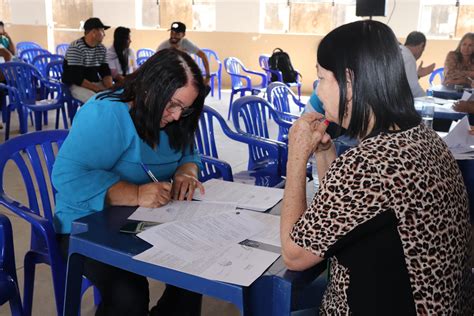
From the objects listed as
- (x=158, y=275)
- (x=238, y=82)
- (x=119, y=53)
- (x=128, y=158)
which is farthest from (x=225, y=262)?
(x=238, y=82)

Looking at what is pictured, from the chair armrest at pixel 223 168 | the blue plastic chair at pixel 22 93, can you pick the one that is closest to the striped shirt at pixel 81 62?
the blue plastic chair at pixel 22 93

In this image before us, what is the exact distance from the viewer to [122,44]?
6.30 meters

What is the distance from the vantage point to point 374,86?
3.61 ft

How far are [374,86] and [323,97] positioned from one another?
12 cm

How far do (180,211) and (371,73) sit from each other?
2.34ft

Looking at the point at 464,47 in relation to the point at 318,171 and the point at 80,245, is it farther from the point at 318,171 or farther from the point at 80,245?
the point at 80,245

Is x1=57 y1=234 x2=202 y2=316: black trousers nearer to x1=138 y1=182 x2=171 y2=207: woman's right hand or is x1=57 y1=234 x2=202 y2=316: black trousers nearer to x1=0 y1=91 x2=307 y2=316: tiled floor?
x1=138 y1=182 x2=171 y2=207: woman's right hand

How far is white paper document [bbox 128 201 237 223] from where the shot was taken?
147cm

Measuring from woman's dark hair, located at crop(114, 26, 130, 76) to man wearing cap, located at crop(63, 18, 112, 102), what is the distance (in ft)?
2.91

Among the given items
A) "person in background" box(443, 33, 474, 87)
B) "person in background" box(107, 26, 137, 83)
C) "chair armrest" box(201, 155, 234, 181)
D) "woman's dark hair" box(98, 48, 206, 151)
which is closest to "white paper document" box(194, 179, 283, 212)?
"woman's dark hair" box(98, 48, 206, 151)

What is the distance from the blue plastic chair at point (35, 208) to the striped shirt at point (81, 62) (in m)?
3.37

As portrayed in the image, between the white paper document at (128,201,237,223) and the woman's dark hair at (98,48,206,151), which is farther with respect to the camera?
the woman's dark hair at (98,48,206,151)

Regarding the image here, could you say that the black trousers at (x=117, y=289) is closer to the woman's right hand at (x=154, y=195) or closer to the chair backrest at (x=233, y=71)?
the woman's right hand at (x=154, y=195)

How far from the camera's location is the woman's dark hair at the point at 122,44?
247 inches
